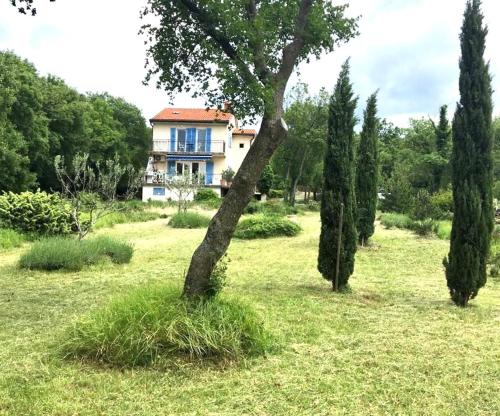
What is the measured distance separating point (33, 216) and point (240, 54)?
1183 centimetres

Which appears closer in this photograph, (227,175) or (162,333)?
(162,333)

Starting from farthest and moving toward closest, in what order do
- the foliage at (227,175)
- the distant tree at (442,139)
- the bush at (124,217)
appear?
the foliage at (227,175), the distant tree at (442,139), the bush at (124,217)

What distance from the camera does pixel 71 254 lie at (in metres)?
10.2

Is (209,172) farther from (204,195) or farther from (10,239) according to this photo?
(10,239)

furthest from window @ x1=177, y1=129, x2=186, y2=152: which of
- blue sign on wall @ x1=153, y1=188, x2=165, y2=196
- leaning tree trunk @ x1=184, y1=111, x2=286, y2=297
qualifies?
leaning tree trunk @ x1=184, y1=111, x2=286, y2=297

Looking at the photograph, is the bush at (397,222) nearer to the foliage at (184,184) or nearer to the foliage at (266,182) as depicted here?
the foliage at (184,184)

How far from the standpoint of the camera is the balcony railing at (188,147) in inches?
1559

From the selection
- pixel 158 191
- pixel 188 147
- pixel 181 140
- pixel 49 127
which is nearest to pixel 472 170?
pixel 158 191

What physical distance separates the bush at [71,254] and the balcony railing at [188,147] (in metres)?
28.6

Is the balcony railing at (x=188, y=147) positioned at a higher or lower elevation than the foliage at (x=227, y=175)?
higher

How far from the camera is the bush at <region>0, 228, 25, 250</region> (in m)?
13.0

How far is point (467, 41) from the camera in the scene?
7910 millimetres

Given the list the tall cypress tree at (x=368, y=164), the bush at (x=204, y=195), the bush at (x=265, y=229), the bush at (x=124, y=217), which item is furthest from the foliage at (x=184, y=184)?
the tall cypress tree at (x=368, y=164)

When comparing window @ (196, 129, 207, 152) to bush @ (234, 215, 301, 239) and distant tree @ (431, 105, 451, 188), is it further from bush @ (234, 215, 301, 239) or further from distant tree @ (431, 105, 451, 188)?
bush @ (234, 215, 301, 239)
